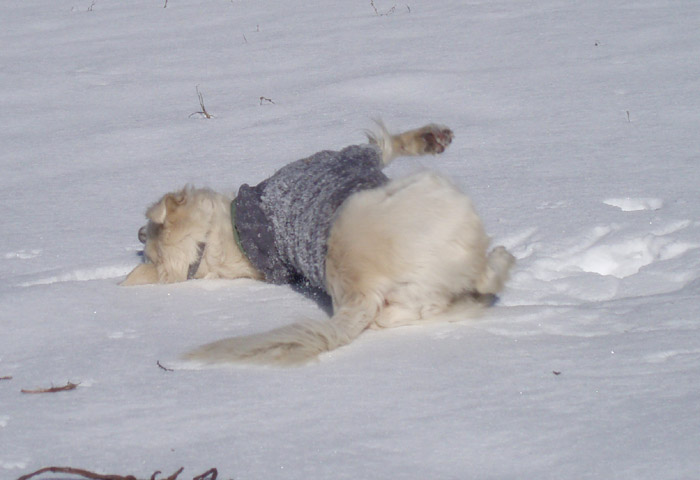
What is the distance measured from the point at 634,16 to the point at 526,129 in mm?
2128

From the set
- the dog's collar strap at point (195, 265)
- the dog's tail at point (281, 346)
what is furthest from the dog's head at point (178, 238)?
the dog's tail at point (281, 346)

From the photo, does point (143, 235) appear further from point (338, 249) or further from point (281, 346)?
point (281, 346)

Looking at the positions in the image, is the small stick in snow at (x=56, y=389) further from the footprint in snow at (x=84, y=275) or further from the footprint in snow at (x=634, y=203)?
the footprint in snow at (x=634, y=203)

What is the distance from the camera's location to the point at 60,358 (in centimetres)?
235

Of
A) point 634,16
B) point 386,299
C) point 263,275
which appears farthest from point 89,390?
point 634,16

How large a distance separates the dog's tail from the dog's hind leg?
164cm

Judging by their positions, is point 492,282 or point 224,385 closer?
point 224,385

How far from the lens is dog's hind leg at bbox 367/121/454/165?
3928 mm

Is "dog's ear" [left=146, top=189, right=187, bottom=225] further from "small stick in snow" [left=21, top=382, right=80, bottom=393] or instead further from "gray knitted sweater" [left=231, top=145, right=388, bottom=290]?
"small stick in snow" [left=21, top=382, right=80, bottom=393]

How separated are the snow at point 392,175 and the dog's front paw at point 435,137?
0.07 meters

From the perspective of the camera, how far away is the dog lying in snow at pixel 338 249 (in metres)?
2.48

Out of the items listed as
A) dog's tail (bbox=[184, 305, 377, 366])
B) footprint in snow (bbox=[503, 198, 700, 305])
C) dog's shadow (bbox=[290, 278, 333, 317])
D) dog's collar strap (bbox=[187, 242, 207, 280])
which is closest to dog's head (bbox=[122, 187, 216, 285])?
dog's collar strap (bbox=[187, 242, 207, 280])

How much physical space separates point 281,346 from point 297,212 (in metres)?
0.75

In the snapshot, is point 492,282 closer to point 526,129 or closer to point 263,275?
point 263,275
